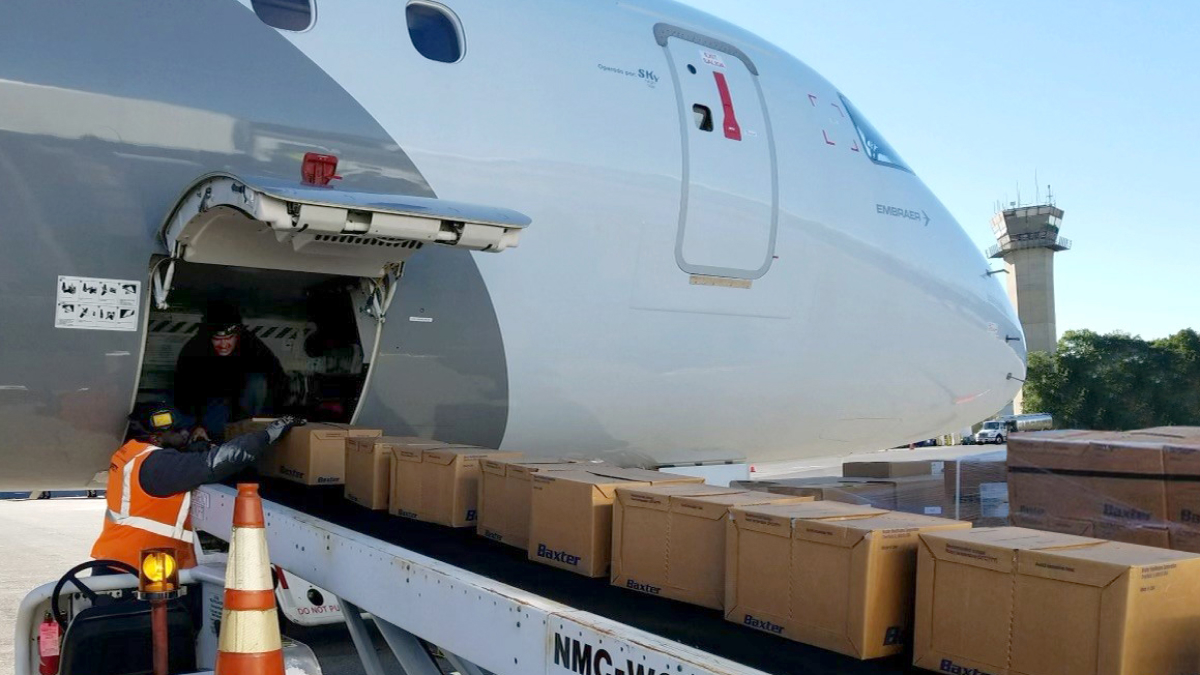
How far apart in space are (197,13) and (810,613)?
4194 millimetres

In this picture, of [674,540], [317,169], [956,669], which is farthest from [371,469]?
[956,669]

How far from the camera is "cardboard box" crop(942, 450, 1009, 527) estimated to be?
24.1ft

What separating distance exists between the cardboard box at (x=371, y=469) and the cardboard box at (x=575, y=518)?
46.5 inches

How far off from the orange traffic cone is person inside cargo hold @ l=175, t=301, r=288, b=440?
312 centimetres

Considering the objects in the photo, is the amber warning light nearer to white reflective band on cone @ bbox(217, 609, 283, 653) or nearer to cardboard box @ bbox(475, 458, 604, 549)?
white reflective band on cone @ bbox(217, 609, 283, 653)

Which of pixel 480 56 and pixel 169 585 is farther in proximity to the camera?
pixel 480 56

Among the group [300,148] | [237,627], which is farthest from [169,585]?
[300,148]

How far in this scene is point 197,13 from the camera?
5203 millimetres

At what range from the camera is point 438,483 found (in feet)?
15.2

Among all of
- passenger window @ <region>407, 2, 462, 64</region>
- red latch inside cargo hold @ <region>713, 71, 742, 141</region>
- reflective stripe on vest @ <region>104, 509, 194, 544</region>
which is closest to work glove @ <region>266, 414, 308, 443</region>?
reflective stripe on vest @ <region>104, 509, 194, 544</region>

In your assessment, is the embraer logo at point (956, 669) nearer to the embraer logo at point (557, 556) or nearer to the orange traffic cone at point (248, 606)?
the embraer logo at point (557, 556)

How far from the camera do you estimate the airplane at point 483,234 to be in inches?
194

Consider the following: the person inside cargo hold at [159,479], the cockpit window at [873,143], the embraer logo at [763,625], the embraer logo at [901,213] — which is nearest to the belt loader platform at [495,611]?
the embraer logo at [763,625]

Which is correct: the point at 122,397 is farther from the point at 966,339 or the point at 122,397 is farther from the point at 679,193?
the point at 966,339
